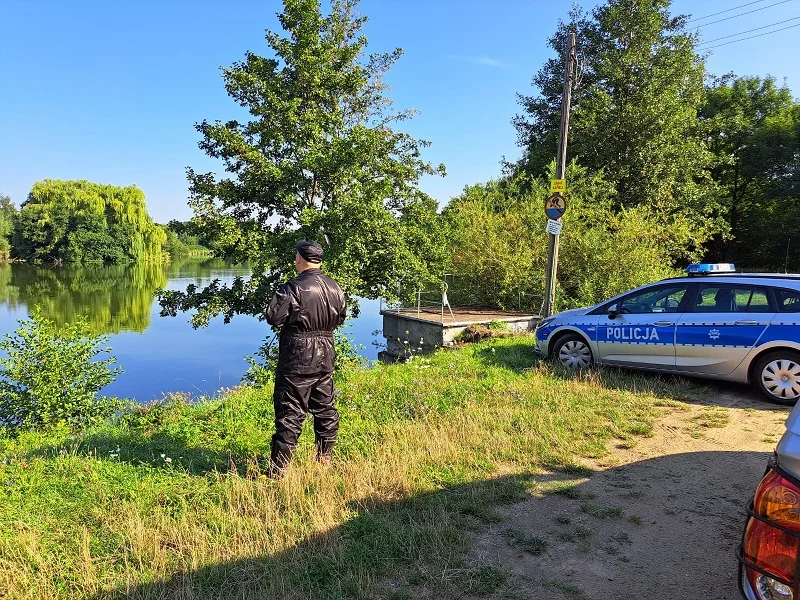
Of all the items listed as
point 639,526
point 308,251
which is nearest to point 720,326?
point 639,526

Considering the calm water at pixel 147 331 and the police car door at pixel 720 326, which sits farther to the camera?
the calm water at pixel 147 331

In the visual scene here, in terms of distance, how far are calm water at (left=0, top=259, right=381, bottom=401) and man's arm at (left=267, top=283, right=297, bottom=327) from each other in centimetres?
789

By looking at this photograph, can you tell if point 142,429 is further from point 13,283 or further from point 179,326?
point 13,283

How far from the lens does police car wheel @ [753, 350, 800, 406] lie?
6336mm

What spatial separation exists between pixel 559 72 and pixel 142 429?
27.8m

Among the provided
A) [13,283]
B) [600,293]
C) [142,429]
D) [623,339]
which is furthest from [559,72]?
[13,283]

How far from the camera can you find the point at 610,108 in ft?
72.3

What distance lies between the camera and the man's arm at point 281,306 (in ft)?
13.0

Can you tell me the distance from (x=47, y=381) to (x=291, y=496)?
22.9 feet

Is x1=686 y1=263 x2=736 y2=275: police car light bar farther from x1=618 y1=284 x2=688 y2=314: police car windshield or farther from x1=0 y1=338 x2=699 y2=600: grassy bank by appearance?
x1=0 y1=338 x2=699 y2=600: grassy bank

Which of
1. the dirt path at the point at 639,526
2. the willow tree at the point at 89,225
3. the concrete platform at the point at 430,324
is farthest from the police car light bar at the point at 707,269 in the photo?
the willow tree at the point at 89,225

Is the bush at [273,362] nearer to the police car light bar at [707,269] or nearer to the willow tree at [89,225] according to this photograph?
the police car light bar at [707,269]

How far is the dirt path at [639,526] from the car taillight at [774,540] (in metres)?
1.40

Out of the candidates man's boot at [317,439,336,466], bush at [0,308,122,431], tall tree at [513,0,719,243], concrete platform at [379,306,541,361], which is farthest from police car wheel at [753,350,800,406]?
tall tree at [513,0,719,243]
